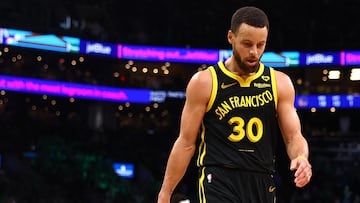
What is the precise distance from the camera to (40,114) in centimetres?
4184

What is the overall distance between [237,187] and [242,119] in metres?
0.50

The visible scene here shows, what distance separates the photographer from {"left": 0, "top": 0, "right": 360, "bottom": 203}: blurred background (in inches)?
1161

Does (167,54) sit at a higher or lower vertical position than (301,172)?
higher

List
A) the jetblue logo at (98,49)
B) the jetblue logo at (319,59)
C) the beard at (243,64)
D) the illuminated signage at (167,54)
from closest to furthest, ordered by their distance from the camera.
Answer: the beard at (243,64)
the jetblue logo at (319,59)
the jetblue logo at (98,49)
the illuminated signage at (167,54)

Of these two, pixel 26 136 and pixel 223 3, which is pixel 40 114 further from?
pixel 223 3

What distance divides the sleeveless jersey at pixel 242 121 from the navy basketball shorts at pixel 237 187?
5cm

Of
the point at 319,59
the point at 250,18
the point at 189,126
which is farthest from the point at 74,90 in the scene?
the point at 250,18

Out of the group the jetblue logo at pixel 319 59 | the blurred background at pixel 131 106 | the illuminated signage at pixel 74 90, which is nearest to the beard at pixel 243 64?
the blurred background at pixel 131 106

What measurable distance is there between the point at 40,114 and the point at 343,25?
19431 millimetres

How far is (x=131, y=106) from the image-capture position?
4388cm

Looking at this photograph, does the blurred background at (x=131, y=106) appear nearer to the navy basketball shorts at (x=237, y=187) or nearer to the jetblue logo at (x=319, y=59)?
the jetblue logo at (x=319, y=59)

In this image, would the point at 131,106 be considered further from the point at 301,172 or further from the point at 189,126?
the point at 301,172

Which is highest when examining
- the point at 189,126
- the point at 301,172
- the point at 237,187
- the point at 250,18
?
the point at 250,18

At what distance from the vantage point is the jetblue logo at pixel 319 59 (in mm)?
36322
